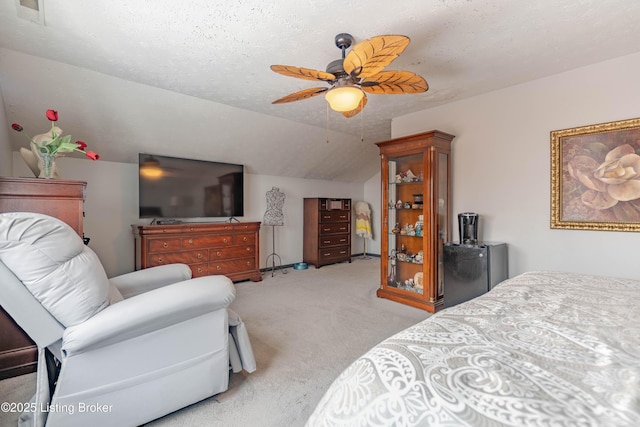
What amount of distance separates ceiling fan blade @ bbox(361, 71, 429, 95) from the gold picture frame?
1726 mm

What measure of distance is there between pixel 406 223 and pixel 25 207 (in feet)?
11.6

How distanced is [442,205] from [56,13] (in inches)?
146

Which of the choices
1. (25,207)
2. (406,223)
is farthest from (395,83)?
(25,207)

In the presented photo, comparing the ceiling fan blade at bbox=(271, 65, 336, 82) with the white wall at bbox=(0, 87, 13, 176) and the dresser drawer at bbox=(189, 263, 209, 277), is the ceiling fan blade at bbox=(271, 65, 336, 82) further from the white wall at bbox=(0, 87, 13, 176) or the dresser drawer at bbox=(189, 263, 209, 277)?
the dresser drawer at bbox=(189, 263, 209, 277)

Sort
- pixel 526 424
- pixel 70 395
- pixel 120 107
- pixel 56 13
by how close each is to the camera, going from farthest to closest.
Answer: pixel 120 107, pixel 56 13, pixel 70 395, pixel 526 424

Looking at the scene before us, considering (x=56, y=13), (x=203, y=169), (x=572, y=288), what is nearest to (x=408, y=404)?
(x=572, y=288)

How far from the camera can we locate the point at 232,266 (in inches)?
180

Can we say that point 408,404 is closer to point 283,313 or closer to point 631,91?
point 283,313

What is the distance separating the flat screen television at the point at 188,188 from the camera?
4.05 metres

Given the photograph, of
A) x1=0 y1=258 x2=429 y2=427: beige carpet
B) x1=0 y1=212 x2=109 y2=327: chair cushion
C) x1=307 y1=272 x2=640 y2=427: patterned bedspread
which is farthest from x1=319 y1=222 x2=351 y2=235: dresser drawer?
x1=307 y1=272 x2=640 y2=427: patterned bedspread

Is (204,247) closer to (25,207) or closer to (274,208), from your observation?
(274,208)

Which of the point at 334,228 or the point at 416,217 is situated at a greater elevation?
the point at 416,217

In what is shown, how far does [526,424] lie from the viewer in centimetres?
56

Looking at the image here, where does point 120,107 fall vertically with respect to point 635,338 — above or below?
above
